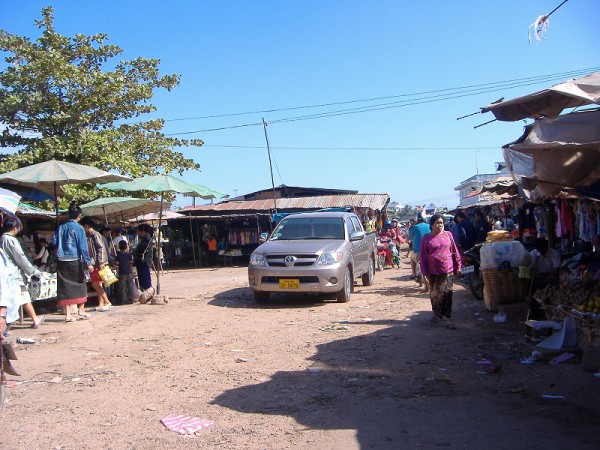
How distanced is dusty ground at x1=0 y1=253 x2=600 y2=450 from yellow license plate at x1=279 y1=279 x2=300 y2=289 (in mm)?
1292

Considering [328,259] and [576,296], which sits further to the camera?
[328,259]

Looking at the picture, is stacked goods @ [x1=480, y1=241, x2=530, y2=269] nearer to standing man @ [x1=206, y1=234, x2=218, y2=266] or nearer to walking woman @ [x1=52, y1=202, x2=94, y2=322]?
walking woman @ [x1=52, y1=202, x2=94, y2=322]

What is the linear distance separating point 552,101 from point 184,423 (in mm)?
4452

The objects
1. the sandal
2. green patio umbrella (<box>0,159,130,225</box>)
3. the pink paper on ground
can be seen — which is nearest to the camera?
the pink paper on ground

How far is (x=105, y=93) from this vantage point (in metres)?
16.9

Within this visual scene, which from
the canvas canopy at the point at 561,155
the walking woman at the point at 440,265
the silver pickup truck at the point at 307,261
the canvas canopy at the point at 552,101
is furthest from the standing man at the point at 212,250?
the canvas canopy at the point at 552,101

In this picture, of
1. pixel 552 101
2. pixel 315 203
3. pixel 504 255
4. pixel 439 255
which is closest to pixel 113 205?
pixel 439 255

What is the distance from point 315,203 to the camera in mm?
27047

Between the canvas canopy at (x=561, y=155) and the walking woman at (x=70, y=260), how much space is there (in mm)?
6717

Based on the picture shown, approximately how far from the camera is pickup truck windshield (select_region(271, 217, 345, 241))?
1139 cm

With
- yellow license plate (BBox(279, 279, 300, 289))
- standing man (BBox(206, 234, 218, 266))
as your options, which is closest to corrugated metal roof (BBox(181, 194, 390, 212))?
standing man (BBox(206, 234, 218, 266))

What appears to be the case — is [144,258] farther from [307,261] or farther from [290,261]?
[307,261]

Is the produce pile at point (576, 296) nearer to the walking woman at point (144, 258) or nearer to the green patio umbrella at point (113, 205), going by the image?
the walking woman at point (144, 258)

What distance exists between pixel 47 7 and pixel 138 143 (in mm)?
4851
